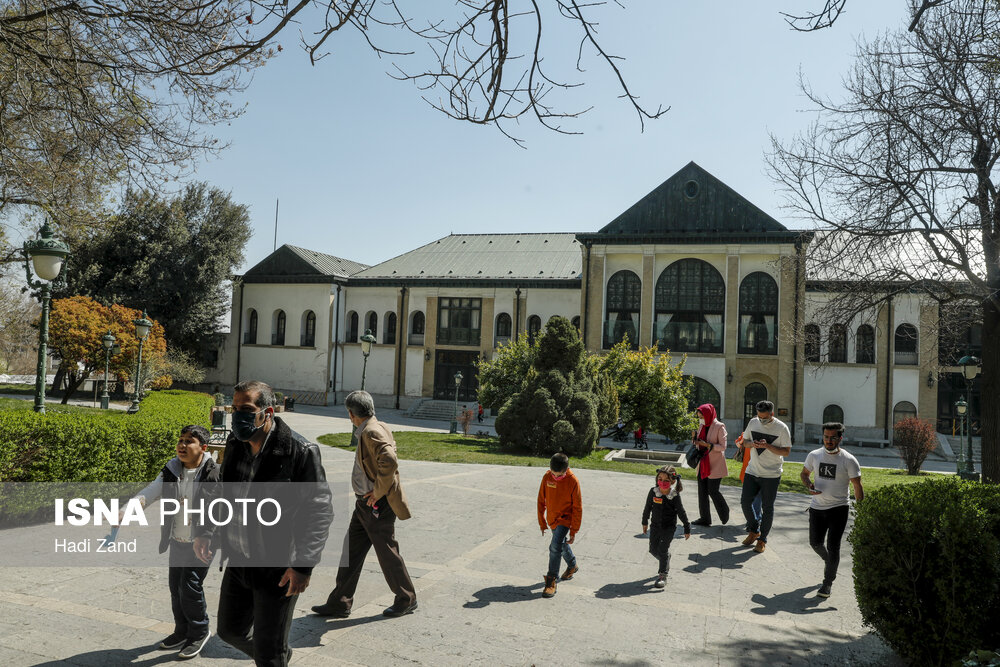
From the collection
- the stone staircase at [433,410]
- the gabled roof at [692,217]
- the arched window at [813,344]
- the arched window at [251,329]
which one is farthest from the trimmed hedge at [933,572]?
the arched window at [251,329]

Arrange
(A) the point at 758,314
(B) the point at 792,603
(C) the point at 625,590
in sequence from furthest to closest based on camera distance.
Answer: (A) the point at 758,314 → (C) the point at 625,590 → (B) the point at 792,603

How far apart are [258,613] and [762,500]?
6.39 meters

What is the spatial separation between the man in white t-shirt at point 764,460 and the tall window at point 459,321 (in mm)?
30363

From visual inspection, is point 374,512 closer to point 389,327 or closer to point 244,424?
point 244,424

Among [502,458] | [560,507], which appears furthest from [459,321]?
[560,507]

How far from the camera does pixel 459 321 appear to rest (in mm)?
38438

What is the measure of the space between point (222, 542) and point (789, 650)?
13.8 feet

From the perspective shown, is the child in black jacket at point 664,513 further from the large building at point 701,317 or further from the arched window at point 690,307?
the arched window at point 690,307

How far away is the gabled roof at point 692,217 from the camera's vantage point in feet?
101

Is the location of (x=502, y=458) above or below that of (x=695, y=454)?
below

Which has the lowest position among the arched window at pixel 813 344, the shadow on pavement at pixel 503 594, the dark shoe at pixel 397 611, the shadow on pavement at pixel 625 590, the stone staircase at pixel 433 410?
the stone staircase at pixel 433 410

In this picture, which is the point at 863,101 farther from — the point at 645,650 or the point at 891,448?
the point at 891,448

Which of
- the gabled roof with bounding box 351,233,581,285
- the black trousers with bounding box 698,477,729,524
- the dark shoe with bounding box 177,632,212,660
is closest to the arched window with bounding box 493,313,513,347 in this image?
the gabled roof with bounding box 351,233,581,285

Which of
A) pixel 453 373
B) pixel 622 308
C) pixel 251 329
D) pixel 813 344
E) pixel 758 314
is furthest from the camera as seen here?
pixel 251 329
